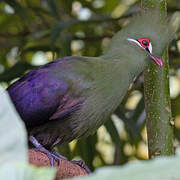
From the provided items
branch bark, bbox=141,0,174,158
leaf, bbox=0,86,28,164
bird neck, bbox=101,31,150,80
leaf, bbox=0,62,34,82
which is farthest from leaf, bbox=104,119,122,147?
leaf, bbox=0,86,28,164

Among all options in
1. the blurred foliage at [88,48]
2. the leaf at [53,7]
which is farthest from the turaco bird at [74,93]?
the leaf at [53,7]

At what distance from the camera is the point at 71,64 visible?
1.85 metres

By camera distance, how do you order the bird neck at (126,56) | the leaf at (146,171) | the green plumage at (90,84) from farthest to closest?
the bird neck at (126,56) < the green plumage at (90,84) < the leaf at (146,171)

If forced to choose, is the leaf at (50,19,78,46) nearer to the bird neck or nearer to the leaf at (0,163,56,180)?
the bird neck

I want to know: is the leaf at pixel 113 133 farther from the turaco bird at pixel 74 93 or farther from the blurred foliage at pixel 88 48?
the turaco bird at pixel 74 93

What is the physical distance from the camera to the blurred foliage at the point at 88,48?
2520 mm

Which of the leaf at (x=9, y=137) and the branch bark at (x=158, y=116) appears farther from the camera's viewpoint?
the branch bark at (x=158, y=116)

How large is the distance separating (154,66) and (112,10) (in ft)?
6.01

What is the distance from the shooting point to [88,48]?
3143mm

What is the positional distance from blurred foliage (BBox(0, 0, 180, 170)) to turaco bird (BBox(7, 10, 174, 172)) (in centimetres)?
51

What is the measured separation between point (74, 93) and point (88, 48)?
1.39 metres

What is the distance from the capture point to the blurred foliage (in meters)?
2.52

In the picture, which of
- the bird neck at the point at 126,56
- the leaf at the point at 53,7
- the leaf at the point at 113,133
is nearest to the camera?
the bird neck at the point at 126,56

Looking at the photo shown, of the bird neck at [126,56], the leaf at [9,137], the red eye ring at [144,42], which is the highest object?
the leaf at [9,137]
